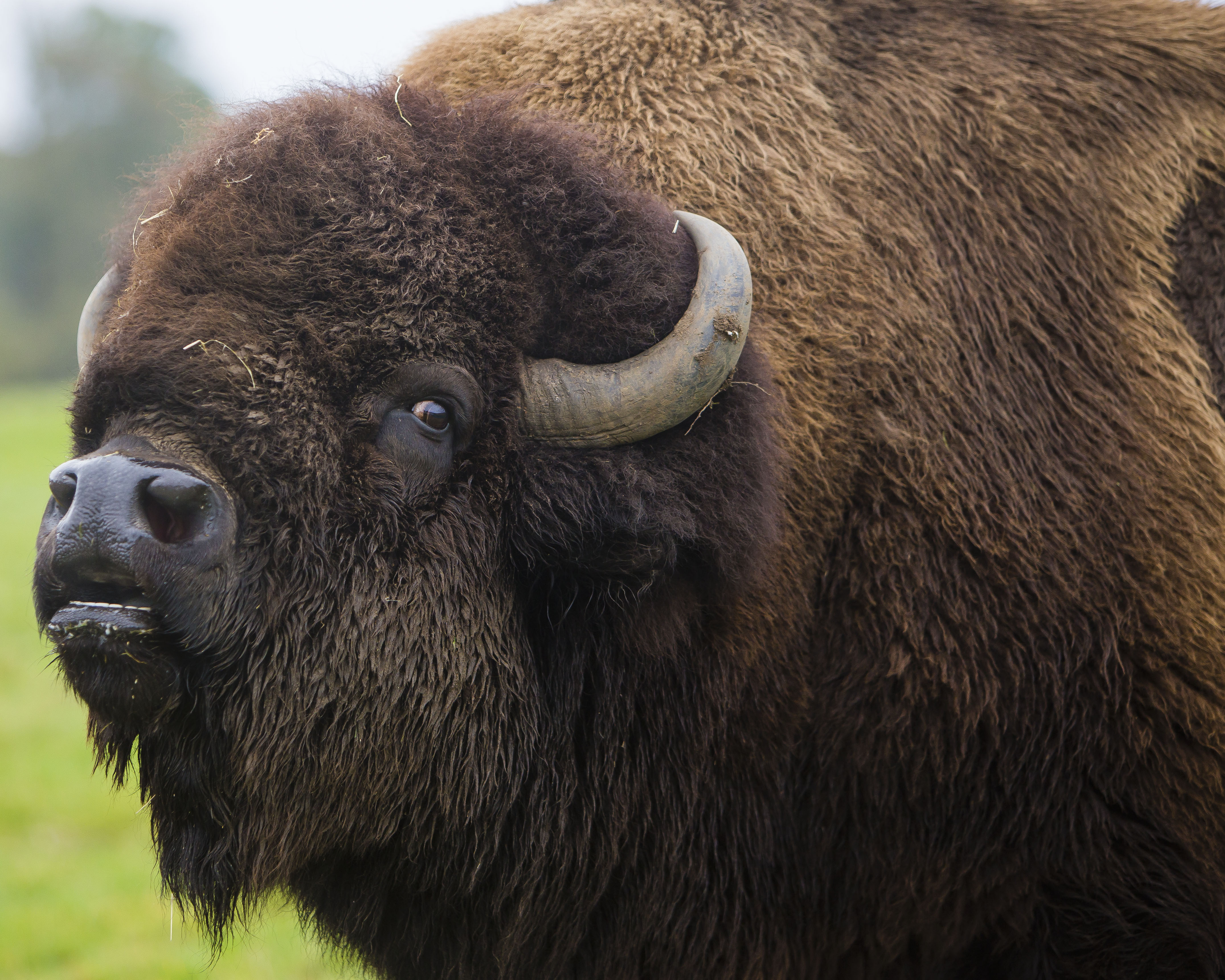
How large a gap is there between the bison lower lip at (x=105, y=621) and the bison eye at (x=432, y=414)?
76 centimetres

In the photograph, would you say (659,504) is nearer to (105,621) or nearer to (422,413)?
(422,413)

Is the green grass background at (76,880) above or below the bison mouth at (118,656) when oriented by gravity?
below

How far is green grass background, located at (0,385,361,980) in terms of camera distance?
541 centimetres

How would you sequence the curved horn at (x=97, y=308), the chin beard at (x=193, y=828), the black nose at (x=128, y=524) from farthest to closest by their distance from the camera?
the curved horn at (x=97, y=308) → the chin beard at (x=193, y=828) → the black nose at (x=128, y=524)

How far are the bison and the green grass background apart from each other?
0.65 meters

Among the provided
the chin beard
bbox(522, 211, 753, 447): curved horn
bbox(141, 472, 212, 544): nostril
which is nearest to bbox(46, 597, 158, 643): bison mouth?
bbox(141, 472, 212, 544): nostril

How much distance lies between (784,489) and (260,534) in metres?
1.42

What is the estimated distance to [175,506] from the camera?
236cm

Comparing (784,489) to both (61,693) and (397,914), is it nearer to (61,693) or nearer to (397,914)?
(397,914)

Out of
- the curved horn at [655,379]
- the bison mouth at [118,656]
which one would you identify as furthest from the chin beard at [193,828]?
the curved horn at [655,379]

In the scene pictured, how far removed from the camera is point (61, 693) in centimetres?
1070

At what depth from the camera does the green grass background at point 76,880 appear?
5.41 metres

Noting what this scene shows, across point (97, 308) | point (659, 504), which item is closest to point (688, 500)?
point (659, 504)

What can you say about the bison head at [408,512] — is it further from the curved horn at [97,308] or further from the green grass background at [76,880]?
the green grass background at [76,880]
